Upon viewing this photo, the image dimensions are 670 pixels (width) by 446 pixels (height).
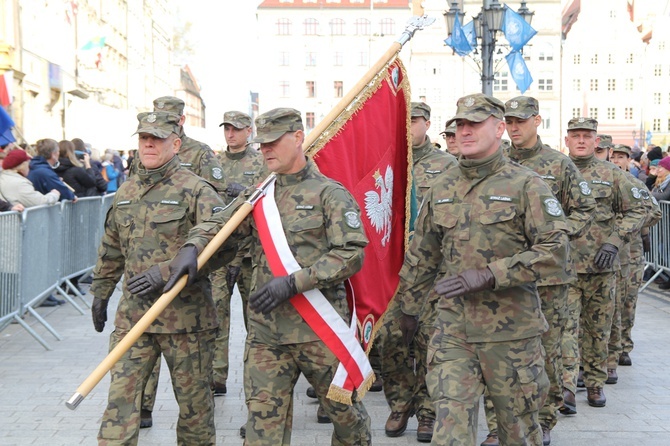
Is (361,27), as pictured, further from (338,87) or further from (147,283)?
(147,283)

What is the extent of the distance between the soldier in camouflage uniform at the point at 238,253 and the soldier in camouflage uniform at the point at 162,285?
1385mm

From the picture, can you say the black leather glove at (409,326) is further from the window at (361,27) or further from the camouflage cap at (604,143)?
the window at (361,27)

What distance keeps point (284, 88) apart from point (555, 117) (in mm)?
27373

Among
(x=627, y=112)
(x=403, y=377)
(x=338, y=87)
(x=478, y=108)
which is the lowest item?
(x=403, y=377)

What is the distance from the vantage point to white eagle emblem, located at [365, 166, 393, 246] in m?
6.62

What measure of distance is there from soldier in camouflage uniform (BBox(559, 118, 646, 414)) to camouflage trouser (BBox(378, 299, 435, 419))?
131cm

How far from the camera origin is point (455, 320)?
5273 millimetres

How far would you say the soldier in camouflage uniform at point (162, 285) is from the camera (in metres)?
5.69

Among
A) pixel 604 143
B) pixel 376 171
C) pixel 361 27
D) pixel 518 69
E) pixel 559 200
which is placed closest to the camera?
pixel 376 171

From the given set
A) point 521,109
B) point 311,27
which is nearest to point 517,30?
point 521,109

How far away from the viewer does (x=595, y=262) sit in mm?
8180

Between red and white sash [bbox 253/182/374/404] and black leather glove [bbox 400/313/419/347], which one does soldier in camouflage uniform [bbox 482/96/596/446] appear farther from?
red and white sash [bbox 253/182/374/404]

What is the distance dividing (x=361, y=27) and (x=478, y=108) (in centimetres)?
9673

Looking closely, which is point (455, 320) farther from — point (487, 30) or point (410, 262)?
point (487, 30)
